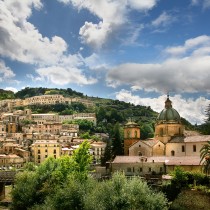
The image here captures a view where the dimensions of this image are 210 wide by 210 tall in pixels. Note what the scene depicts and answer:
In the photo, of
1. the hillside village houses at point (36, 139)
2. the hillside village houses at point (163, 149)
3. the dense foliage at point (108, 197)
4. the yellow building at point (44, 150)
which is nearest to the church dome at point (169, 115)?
the hillside village houses at point (163, 149)

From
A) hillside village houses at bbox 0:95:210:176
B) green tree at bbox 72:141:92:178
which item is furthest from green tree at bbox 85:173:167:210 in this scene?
hillside village houses at bbox 0:95:210:176

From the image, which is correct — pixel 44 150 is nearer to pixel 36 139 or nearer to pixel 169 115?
pixel 36 139

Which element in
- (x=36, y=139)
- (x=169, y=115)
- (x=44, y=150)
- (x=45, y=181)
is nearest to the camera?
(x=45, y=181)

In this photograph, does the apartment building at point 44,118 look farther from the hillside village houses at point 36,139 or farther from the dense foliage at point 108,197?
the dense foliage at point 108,197

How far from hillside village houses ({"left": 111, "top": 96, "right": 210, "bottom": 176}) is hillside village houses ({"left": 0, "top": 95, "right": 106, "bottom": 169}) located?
4531 cm

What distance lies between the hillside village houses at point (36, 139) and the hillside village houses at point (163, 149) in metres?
45.3

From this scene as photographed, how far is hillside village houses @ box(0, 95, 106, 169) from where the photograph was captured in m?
120

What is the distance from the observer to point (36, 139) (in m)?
140

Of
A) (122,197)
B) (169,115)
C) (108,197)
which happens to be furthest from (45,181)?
(169,115)

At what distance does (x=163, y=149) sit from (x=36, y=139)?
246ft

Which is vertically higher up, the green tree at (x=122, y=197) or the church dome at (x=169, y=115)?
the church dome at (x=169, y=115)

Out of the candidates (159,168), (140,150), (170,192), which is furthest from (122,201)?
(140,150)

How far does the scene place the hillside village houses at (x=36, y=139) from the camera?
11975 cm

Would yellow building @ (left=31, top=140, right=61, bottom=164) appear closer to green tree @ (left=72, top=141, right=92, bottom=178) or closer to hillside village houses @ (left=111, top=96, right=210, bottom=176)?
hillside village houses @ (left=111, top=96, right=210, bottom=176)
